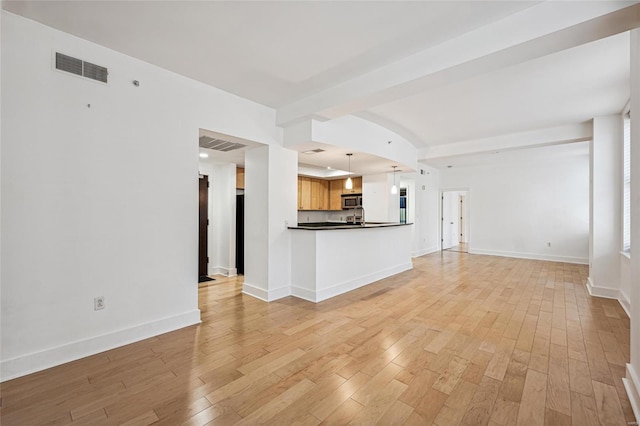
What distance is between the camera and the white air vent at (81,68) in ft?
8.04

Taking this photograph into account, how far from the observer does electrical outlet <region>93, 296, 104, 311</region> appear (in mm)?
2607

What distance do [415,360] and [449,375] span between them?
0.30m

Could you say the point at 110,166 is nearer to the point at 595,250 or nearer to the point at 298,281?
the point at 298,281

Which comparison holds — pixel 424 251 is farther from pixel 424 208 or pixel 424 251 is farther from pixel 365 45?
pixel 365 45

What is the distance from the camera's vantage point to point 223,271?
595 centimetres

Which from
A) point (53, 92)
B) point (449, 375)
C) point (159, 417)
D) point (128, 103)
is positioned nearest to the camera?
point (159, 417)

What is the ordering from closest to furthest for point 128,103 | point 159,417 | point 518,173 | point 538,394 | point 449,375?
point 159,417 < point 538,394 < point 449,375 < point 128,103 < point 518,173

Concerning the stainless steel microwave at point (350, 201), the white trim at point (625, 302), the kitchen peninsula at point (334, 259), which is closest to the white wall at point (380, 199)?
the stainless steel microwave at point (350, 201)

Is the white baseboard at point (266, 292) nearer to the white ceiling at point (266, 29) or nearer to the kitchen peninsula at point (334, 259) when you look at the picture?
the kitchen peninsula at point (334, 259)

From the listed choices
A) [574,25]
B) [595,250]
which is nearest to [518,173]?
[595,250]

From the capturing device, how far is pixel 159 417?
69.6 inches

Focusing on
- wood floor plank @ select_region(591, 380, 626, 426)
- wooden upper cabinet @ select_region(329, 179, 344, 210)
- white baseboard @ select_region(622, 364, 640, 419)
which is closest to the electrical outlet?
wood floor plank @ select_region(591, 380, 626, 426)

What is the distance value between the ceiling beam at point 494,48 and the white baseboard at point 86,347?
10.3 feet

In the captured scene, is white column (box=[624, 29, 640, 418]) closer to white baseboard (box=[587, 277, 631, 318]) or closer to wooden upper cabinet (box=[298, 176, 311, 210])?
white baseboard (box=[587, 277, 631, 318])
